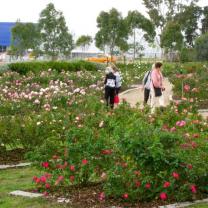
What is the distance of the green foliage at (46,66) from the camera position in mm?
33875

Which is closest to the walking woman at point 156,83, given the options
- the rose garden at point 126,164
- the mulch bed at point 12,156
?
the mulch bed at point 12,156

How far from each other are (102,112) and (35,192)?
3.34 m

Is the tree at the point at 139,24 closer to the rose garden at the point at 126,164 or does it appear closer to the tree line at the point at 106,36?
the tree line at the point at 106,36

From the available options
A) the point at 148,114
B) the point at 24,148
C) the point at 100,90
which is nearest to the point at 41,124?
the point at 24,148

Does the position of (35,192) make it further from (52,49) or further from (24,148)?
(52,49)

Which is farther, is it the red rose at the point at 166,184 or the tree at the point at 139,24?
the tree at the point at 139,24

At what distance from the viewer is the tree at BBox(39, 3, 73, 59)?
52094 mm

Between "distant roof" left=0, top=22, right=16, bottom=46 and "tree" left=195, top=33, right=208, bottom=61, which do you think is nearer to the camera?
"tree" left=195, top=33, right=208, bottom=61

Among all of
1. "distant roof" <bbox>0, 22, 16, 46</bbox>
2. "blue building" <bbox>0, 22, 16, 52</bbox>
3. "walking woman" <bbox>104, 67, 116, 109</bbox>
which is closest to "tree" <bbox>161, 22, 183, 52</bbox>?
"walking woman" <bbox>104, 67, 116, 109</bbox>

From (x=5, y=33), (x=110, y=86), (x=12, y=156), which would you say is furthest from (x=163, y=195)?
(x=5, y=33)

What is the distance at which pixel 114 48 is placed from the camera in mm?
57750

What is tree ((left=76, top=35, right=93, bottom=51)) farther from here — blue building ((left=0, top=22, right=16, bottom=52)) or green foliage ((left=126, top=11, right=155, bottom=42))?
blue building ((left=0, top=22, right=16, bottom=52))

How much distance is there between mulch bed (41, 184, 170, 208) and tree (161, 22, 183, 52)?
51.3 m

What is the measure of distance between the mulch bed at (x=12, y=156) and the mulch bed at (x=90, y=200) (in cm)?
289
